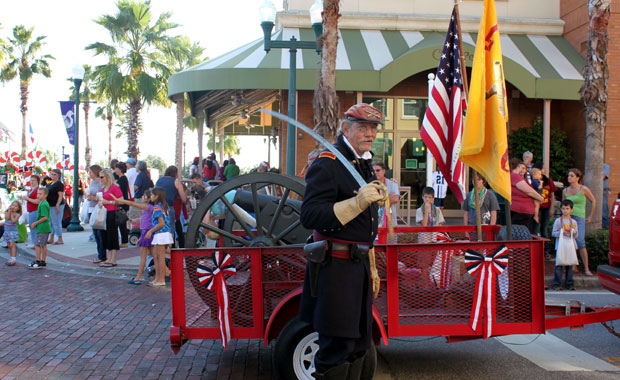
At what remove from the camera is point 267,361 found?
5.04 m

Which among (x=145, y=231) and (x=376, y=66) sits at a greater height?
(x=376, y=66)

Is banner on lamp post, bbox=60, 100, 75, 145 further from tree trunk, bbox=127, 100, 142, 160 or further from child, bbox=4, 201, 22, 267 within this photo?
tree trunk, bbox=127, 100, 142, 160

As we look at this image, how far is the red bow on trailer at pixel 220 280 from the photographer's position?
426cm

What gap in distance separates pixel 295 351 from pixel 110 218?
21.6ft

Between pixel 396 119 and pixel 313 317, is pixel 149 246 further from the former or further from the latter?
pixel 396 119

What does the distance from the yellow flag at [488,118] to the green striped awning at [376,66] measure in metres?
8.77

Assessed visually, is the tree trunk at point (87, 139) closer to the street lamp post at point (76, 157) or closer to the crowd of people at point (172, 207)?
the street lamp post at point (76, 157)

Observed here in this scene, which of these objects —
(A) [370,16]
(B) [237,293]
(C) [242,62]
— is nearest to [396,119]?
(A) [370,16]

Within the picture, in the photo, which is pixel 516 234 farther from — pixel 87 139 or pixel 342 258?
pixel 87 139

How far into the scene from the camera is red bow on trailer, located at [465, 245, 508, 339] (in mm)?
4180

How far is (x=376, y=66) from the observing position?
→ 14156mm

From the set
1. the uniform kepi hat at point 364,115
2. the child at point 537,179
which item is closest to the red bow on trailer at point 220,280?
the uniform kepi hat at point 364,115

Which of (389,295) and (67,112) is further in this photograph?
(67,112)

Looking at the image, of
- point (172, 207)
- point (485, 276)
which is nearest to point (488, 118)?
point (485, 276)
